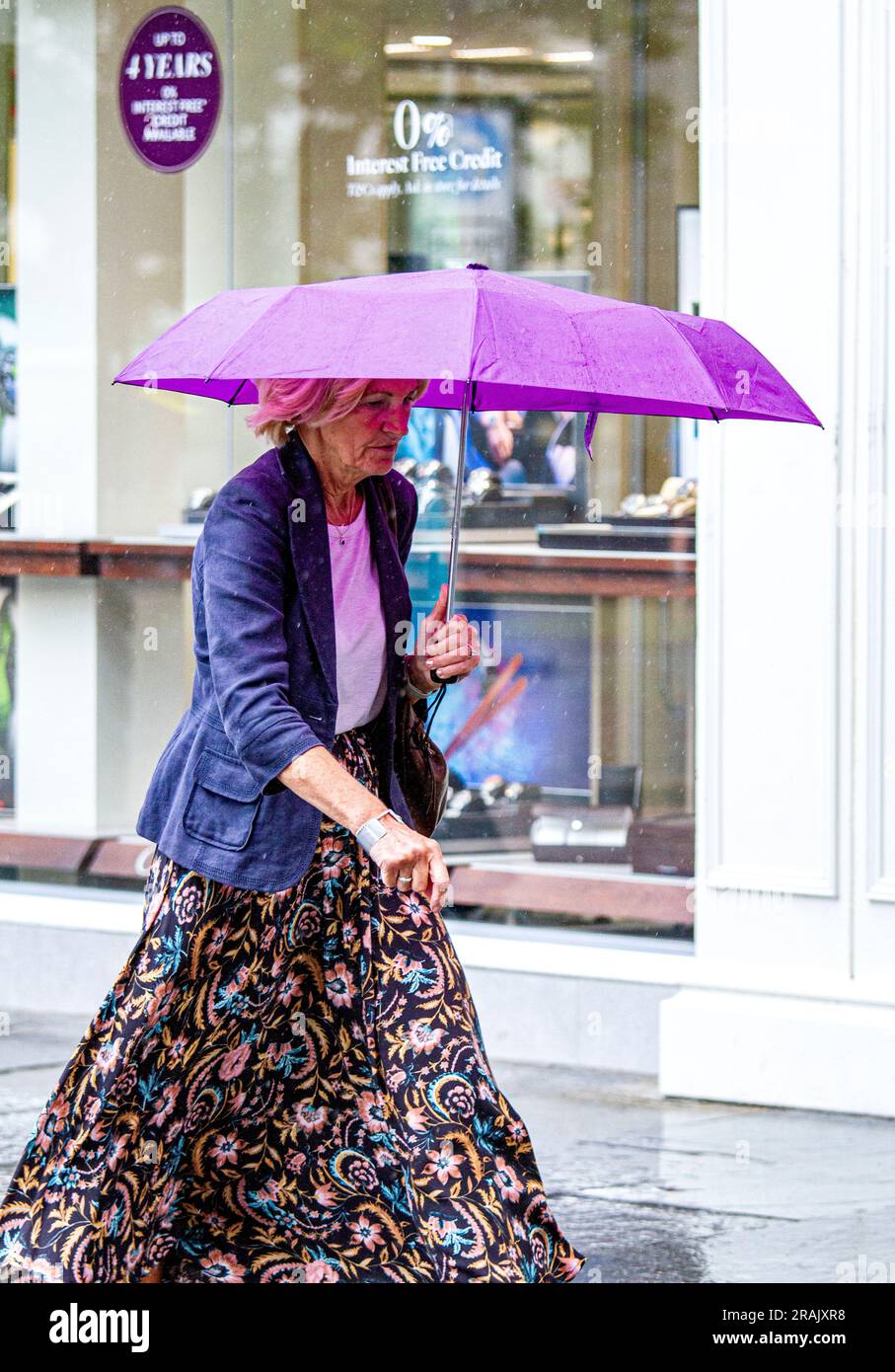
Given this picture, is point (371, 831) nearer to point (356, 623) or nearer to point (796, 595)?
point (356, 623)

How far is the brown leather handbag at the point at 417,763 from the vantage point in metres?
3.89

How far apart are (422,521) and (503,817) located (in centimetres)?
100

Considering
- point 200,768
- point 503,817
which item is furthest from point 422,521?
point 200,768

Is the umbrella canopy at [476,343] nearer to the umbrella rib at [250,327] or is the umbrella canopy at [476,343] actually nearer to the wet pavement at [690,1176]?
the umbrella rib at [250,327]

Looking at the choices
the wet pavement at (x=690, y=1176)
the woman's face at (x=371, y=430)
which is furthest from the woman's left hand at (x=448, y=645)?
the wet pavement at (x=690, y=1176)

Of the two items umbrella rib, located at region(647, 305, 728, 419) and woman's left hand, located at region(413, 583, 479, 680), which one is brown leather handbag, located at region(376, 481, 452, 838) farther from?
umbrella rib, located at region(647, 305, 728, 419)

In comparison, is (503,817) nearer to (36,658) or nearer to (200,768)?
(36,658)

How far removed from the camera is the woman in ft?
11.5

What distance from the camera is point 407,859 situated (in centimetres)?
324

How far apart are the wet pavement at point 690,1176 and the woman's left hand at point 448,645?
118 cm

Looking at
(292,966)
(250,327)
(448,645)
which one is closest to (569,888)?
(292,966)

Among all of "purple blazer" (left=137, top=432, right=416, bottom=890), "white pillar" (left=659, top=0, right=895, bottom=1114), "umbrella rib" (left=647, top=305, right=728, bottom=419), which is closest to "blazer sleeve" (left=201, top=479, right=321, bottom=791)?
"purple blazer" (left=137, top=432, right=416, bottom=890)

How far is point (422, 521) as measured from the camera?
21.9 feet
